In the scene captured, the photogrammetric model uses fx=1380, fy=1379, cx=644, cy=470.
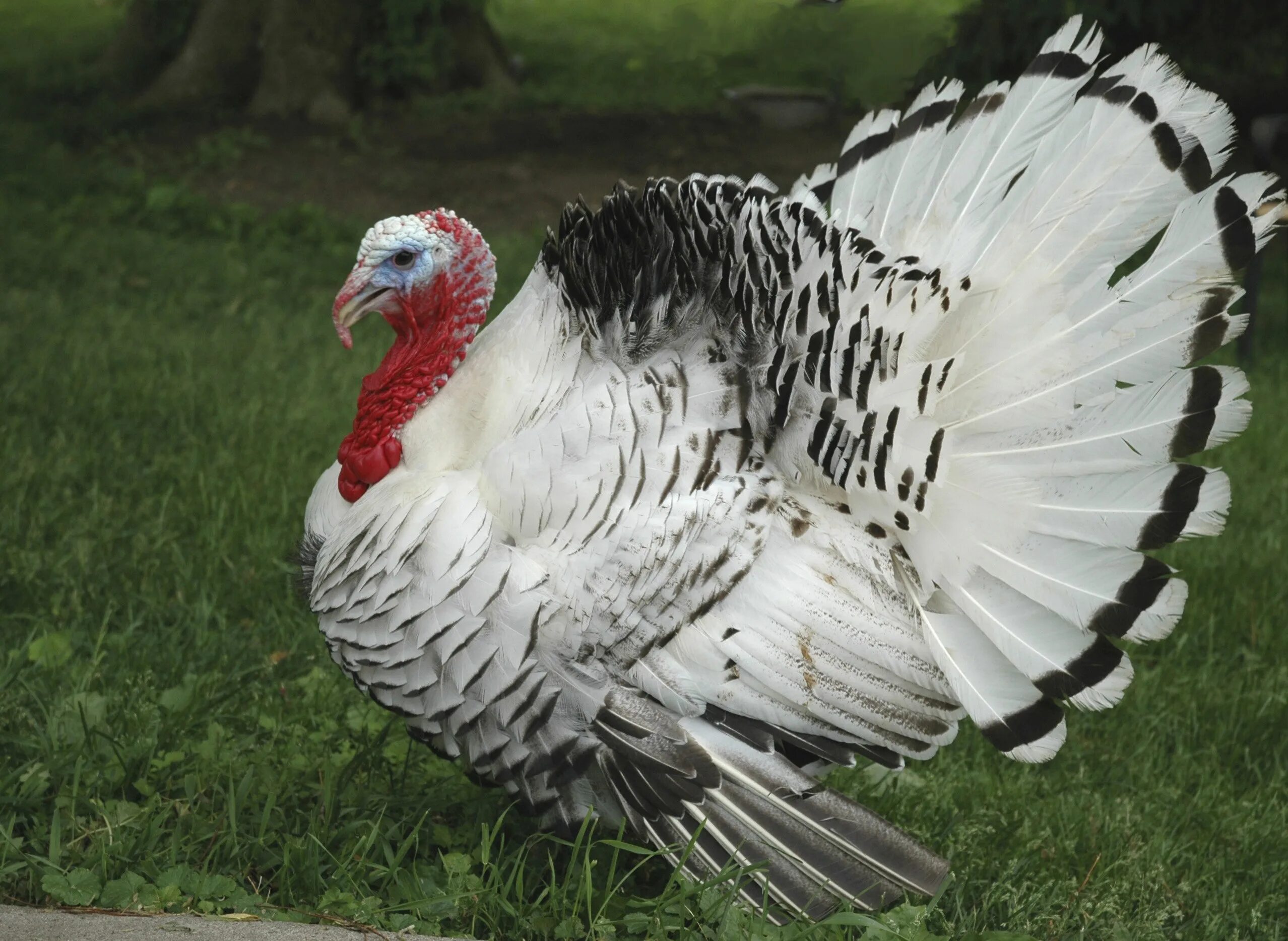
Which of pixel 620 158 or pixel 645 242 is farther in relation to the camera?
pixel 620 158

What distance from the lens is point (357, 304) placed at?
9.64 ft

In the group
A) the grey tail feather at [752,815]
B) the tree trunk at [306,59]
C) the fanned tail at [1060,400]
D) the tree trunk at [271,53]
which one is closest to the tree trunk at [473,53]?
the tree trunk at [271,53]

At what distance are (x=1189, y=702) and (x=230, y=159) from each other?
8.48 meters

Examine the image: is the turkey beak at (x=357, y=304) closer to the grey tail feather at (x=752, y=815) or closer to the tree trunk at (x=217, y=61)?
the grey tail feather at (x=752, y=815)

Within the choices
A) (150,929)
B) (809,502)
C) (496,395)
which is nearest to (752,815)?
(809,502)

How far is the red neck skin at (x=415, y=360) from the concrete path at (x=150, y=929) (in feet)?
2.89

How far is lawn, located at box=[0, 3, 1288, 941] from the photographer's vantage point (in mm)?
2846

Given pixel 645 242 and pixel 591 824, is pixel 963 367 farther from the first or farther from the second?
pixel 591 824

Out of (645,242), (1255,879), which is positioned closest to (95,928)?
(645,242)

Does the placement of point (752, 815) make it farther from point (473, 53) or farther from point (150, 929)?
point (473, 53)

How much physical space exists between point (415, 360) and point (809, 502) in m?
0.89

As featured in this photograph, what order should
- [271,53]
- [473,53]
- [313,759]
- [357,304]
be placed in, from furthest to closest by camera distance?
[473,53] < [271,53] < [313,759] < [357,304]

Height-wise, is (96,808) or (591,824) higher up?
(591,824)

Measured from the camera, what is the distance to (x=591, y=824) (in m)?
2.88
